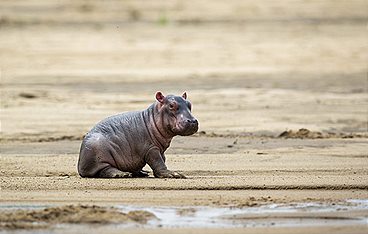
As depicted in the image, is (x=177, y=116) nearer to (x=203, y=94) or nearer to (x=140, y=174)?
(x=140, y=174)

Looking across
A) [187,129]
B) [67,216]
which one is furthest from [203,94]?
[67,216]

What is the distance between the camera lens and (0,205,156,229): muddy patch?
810 cm

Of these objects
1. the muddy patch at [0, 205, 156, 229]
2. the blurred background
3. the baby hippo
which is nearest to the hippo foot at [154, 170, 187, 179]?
the baby hippo

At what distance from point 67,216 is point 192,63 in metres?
14.5

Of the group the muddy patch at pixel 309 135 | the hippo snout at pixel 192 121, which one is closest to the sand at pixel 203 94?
the muddy patch at pixel 309 135

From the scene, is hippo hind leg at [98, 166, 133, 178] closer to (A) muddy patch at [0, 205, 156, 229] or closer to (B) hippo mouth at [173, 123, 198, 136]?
(B) hippo mouth at [173, 123, 198, 136]

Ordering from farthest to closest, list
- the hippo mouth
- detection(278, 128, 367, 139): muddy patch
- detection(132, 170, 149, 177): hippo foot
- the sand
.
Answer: detection(278, 128, 367, 139): muddy patch → detection(132, 170, 149, 177): hippo foot → the hippo mouth → the sand

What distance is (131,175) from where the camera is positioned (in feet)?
34.1

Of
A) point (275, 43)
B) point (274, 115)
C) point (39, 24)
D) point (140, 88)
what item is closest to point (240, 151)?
point (274, 115)

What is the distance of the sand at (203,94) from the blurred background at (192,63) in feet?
0.12

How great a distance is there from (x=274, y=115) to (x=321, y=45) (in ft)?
30.8

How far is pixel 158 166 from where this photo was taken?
10266 mm

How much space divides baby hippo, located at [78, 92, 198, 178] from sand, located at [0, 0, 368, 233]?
188 millimetres

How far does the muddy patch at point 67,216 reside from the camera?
8.10 metres
